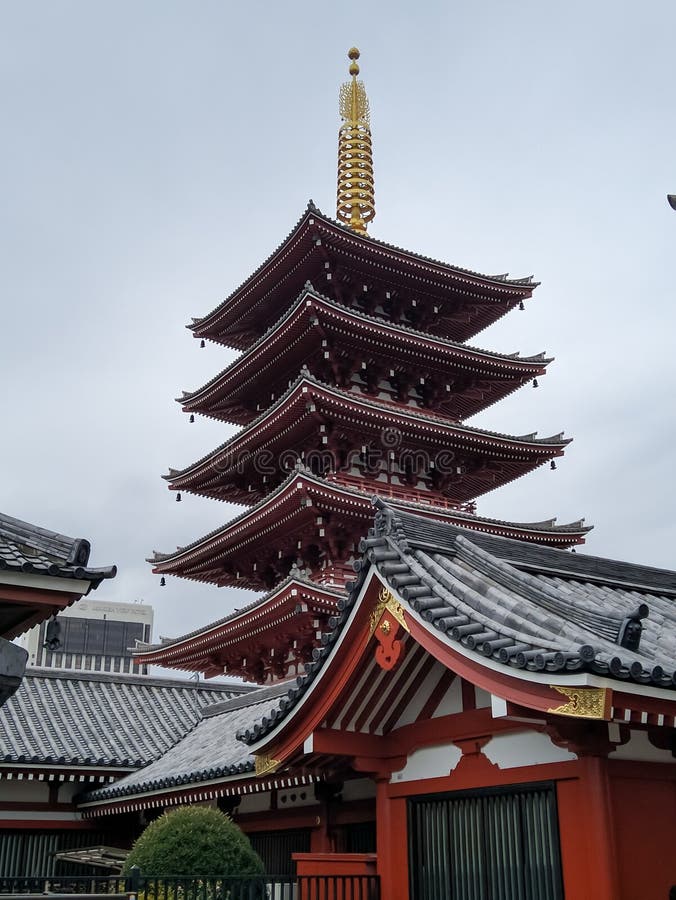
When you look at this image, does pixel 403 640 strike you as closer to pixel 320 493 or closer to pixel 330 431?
pixel 320 493

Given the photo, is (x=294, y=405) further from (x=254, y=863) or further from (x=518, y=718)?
(x=518, y=718)

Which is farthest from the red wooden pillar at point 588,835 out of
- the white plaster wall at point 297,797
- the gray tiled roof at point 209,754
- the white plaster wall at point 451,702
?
the gray tiled roof at point 209,754

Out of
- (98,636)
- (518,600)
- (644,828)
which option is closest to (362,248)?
(518,600)

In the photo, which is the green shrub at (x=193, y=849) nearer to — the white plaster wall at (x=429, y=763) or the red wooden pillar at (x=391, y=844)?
the red wooden pillar at (x=391, y=844)

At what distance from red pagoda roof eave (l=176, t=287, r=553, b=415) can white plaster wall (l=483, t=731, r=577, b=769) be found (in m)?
15.0

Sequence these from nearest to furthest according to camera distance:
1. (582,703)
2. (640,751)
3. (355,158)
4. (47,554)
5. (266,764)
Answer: (582,703) → (47,554) → (640,751) → (266,764) → (355,158)

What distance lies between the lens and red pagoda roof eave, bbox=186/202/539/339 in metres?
24.2

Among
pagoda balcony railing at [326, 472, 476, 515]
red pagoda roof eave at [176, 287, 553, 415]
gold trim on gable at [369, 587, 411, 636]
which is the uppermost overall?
red pagoda roof eave at [176, 287, 553, 415]

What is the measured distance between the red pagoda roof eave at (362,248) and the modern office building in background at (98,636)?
3383 inches

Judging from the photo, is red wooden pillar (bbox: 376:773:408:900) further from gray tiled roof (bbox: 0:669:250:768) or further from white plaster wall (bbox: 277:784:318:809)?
gray tiled roof (bbox: 0:669:250:768)

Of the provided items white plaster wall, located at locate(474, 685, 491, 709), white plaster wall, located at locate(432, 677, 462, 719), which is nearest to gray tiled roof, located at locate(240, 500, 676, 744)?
white plaster wall, located at locate(474, 685, 491, 709)

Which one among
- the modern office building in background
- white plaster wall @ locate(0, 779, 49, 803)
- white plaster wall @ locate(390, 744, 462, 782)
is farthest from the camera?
the modern office building in background

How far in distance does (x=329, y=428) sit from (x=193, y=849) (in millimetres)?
12900

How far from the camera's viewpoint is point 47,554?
8453mm
